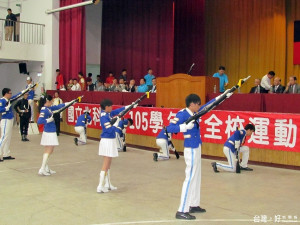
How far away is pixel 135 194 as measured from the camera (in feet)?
23.6

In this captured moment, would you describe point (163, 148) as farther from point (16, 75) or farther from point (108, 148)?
point (16, 75)

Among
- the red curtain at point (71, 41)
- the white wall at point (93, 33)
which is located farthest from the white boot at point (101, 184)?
the white wall at point (93, 33)

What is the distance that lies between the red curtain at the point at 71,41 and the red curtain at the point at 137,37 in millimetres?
2546

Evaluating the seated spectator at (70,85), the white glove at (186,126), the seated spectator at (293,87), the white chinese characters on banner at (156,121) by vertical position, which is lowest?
the white chinese characters on banner at (156,121)

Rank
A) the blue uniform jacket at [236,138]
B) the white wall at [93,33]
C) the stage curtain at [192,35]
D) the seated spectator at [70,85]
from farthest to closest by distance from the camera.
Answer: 1. the white wall at [93,33]
2. the stage curtain at [192,35]
3. the seated spectator at [70,85]
4. the blue uniform jacket at [236,138]

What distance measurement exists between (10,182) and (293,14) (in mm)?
14492

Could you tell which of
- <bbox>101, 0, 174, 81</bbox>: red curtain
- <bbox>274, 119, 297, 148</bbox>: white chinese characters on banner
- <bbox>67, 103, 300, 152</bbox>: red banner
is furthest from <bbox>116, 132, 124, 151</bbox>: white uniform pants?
<bbox>101, 0, 174, 81</bbox>: red curtain

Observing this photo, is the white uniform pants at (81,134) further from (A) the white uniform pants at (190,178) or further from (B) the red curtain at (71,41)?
(A) the white uniform pants at (190,178)

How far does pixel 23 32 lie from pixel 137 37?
18.4 feet

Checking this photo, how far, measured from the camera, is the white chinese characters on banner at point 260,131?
387 inches

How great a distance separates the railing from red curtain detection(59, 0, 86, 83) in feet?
3.64

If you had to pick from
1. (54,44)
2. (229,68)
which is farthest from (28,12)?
(229,68)

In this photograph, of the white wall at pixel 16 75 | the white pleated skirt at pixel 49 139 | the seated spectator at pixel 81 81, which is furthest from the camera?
the white wall at pixel 16 75

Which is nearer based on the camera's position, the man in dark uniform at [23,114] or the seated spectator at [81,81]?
the man in dark uniform at [23,114]
